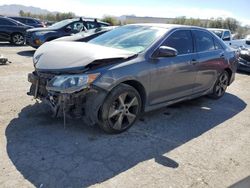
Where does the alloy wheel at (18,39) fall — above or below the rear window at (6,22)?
below

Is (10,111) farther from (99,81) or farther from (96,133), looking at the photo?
(99,81)

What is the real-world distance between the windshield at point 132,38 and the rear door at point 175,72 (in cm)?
26

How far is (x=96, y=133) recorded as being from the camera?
4547mm

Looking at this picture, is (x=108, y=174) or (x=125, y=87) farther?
(x=125, y=87)

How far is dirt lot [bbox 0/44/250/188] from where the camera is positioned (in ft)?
11.3

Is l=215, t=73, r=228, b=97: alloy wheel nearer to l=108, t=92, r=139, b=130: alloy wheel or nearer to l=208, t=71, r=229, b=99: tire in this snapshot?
l=208, t=71, r=229, b=99: tire

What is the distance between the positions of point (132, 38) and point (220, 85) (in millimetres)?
2782

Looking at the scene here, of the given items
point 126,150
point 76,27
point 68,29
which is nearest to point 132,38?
point 126,150

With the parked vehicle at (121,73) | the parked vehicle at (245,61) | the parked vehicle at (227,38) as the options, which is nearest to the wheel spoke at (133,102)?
the parked vehicle at (121,73)

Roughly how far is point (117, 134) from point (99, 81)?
0.92 metres

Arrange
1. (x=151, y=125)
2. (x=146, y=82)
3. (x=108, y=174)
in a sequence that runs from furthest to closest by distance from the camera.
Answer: (x=151, y=125)
(x=146, y=82)
(x=108, y=174)

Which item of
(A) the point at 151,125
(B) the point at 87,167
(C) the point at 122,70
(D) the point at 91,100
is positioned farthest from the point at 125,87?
(B) the point at 87,167

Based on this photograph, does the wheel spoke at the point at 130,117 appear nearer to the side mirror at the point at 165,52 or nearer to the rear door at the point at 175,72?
the rear door at the point at 175,72

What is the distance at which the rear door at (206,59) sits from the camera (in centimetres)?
590
